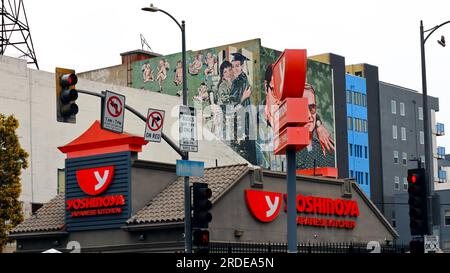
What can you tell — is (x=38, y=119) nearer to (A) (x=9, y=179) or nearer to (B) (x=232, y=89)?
(A) (x=9, y=179)

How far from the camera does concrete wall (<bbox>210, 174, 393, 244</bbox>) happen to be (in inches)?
1601

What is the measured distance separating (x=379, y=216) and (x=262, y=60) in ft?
193

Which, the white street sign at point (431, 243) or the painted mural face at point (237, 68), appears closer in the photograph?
the white street sign at point (431, 243)

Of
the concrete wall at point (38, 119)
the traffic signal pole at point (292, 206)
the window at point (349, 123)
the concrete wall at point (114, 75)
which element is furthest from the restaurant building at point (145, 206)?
the window at point (349, 123)

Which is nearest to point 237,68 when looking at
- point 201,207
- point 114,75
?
point 114,75

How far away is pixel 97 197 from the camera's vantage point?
4212 centimetres

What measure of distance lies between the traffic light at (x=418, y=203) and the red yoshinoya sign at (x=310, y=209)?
37.7 feet

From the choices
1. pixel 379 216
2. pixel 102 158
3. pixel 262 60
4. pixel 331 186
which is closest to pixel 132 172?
pixel 102 158

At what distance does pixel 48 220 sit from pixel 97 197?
4.31 meters

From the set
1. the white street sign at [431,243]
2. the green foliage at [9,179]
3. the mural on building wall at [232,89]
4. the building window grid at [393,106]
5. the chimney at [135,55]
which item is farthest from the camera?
the building window grid at [393,106]

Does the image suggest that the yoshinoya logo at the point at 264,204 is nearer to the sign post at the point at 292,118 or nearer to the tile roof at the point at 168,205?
the tile roof at the point at 168,205

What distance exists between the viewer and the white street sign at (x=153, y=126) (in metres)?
33.5
